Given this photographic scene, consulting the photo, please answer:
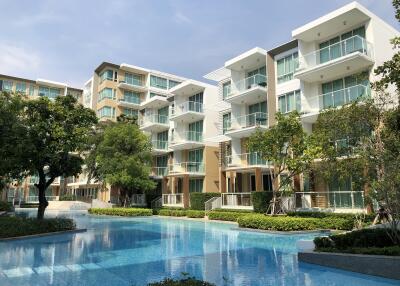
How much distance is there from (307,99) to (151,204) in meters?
22.1

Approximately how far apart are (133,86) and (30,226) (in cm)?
3526

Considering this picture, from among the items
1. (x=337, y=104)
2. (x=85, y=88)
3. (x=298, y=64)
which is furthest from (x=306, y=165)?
(x=85, y=88)

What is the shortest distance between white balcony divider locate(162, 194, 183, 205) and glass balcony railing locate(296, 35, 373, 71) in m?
17.6

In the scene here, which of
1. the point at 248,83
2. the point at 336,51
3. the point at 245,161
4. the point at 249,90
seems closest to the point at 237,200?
the point at 245,161

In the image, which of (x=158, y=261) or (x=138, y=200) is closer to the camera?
(x=158, y=261)

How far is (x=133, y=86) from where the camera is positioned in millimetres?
50688

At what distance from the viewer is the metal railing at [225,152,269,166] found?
2814cm

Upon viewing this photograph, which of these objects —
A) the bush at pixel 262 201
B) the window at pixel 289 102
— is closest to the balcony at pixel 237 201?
the bush at pixel 262 201

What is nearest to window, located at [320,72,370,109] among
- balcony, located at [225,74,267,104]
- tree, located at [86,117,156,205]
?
balcony, located at [225,74,267,104]

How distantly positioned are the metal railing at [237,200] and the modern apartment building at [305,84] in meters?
0.08

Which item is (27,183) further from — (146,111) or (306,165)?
(306,165)

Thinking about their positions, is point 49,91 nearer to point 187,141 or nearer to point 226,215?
point 187,141

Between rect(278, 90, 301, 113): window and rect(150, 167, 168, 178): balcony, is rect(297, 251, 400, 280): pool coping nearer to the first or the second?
rect(278, 90, 301, 113): window

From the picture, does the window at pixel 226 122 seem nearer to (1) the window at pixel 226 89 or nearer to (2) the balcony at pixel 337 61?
(1) the window at pixel 226 89
